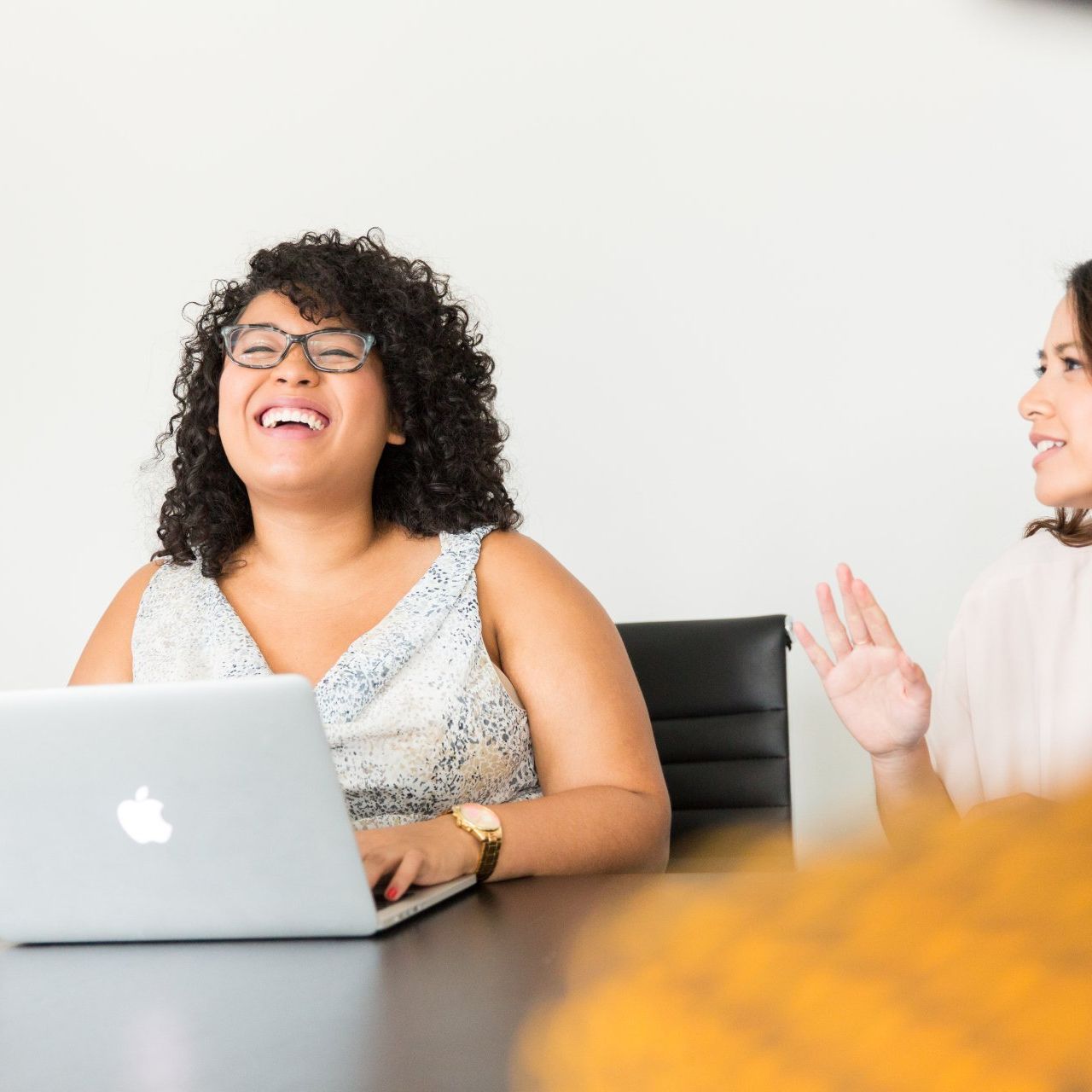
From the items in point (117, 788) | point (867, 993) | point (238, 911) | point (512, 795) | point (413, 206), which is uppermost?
point (413, 206)

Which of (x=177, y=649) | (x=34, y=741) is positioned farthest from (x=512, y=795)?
(x=34, y=741)

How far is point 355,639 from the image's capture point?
5.53ft

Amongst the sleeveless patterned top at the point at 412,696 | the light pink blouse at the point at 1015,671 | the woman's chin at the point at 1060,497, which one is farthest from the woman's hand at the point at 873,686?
the sleeveless patterned top at the point at 412,696

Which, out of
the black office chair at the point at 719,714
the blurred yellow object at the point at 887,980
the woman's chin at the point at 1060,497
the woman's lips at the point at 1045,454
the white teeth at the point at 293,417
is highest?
the white teeth at the point at 293,417

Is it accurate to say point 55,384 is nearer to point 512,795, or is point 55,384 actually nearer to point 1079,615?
point 512,795

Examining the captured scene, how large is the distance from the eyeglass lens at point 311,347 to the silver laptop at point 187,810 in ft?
2.91

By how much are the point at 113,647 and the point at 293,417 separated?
418mm

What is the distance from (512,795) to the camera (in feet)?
5.29

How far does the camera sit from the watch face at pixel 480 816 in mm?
1232

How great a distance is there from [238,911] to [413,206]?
2.11m

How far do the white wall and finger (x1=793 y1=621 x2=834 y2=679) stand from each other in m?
1.08

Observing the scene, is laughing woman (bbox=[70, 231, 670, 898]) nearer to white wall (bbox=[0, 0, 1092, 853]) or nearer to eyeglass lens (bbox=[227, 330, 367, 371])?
eyeglass lens (bbox=[227, 330, 367, 371])

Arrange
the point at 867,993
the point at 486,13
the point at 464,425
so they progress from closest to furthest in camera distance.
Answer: the point at 867,993
the point at 464,425
the point at 486,13

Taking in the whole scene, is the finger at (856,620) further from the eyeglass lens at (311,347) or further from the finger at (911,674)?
the eyeglass lens at (311,347)
